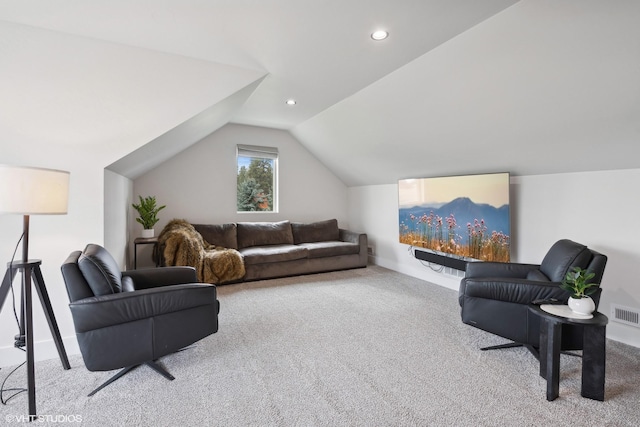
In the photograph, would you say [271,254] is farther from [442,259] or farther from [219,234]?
[442,259]

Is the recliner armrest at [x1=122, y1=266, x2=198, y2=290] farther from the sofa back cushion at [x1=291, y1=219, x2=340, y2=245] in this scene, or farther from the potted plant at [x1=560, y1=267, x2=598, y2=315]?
the sofa back cushion at [x1=291, y1=219, x2=340, y2=245]

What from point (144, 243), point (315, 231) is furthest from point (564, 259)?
point (144, 243)

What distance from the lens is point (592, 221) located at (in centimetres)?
288

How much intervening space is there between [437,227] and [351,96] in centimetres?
206

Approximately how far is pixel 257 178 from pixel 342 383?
4352 mm

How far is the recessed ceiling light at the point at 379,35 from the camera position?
2.33 meters

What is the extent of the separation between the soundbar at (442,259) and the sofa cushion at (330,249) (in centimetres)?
107

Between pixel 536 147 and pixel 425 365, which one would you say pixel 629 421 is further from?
pixel 536 147

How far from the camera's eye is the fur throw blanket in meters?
4.11

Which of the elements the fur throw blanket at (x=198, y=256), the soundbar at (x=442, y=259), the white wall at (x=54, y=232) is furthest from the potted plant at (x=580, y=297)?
the fur throw blanket at (x=198, y=256)

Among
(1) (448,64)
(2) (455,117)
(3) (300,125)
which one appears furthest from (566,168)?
(3) (300,125)

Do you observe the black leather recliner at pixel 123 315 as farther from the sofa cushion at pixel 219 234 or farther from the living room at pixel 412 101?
the sofa cushion at pixel 219 234

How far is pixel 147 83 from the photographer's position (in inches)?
98.2

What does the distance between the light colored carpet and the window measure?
298 centimetres
